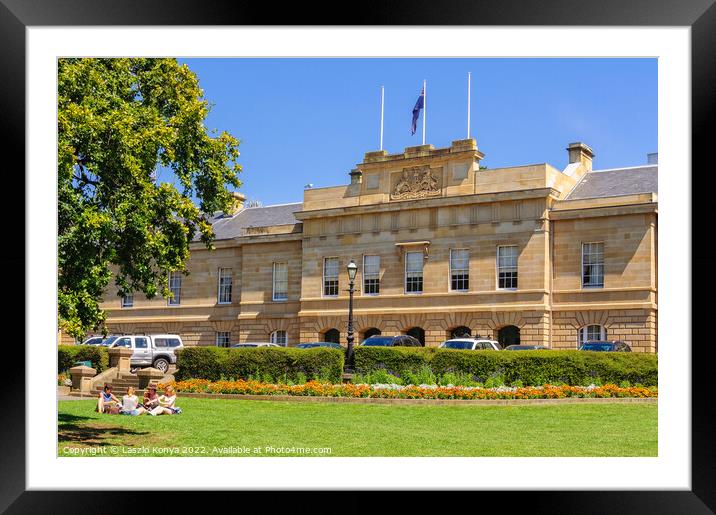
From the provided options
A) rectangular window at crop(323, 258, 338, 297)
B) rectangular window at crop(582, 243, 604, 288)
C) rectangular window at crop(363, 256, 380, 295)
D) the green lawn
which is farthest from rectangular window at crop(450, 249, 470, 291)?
the green lawn

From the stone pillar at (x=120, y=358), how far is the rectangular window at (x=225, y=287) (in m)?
19.9

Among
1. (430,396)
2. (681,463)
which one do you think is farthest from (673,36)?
(430,396)

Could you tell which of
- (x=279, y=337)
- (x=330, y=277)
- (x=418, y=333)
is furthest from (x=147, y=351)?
(x=418, y=333)

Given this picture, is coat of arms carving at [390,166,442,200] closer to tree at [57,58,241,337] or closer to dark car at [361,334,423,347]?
dark car at [361,334,423,347]

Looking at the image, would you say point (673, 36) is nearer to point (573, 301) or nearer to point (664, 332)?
point (664, 332)

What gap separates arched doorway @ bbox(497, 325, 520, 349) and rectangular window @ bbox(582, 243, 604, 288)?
3.81m

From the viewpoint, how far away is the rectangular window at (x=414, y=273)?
44.9 m

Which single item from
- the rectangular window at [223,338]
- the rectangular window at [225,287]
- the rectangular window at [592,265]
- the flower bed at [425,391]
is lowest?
the rectangular window at [223,338]

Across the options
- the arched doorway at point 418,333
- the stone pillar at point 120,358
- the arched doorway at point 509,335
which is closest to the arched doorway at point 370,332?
the arched doorway at point 418,333

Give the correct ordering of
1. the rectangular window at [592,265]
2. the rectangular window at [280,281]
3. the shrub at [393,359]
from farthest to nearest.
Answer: the rectangular window at [280,281] → the rectangular window at [592,265] → the shrub at [393,359]

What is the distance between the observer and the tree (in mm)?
16734

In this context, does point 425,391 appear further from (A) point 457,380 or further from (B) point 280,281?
(B) point 280,281

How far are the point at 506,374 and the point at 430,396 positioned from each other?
3968mm

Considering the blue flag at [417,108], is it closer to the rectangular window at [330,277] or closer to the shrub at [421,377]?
the rectangular window at [330,277]
